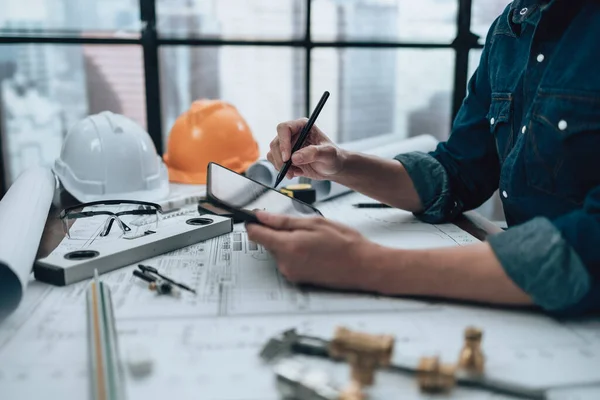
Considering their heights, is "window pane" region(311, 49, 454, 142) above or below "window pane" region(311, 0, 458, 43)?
below

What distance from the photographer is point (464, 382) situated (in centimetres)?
64

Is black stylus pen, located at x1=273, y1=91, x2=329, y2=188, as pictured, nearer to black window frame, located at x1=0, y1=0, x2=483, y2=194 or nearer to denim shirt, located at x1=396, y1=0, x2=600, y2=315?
denim shirt, located at x1=396, y1=0, x2=600, y2=315

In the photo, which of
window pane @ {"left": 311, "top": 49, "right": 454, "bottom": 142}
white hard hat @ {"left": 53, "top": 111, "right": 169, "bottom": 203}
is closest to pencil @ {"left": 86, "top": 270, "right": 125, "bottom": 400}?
white hard hat @ {"left": 53, "top": 111, "right": 169, "bottom": 203}

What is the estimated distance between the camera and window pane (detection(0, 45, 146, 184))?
6.73ft

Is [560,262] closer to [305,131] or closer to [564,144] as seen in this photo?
[564,144]

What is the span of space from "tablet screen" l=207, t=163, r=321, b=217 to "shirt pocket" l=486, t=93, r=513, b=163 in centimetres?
42

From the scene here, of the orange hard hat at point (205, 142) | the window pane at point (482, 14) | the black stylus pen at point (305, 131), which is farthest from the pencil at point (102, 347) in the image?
the window pane at point (482, 14)

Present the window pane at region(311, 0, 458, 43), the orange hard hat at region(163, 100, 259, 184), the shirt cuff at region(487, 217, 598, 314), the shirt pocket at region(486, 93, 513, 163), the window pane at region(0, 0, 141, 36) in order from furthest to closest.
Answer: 1. the window pane at region(311, 0, 458, 43)
2. the window pane at region(0, 0, 141, 36)
3. the orange hard hat at region(163, 100, 259, 184)
4. the shirt pocket at region(486, 93, 513, 163)
5. the shirt cuff at region(487, 217, 598, 314)

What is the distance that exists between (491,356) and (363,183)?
71 centimetres

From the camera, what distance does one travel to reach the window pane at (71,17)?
78.7 inches

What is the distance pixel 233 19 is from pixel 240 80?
0.23 metres

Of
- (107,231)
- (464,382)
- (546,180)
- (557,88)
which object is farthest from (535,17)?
(107,231)

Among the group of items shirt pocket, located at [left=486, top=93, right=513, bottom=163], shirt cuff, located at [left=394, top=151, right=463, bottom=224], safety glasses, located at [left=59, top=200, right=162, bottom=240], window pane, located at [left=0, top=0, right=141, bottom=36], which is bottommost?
safety glasses, located at [left=59, top=200, right=162, bottom=240]

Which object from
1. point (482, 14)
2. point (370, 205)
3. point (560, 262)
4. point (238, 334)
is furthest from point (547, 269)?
point (482, 14)
